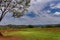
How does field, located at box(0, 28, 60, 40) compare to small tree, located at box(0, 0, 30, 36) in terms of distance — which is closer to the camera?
field, located at box(0, 28, 60, 40)

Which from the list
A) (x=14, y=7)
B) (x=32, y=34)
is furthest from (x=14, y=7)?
(x=32, y=34)

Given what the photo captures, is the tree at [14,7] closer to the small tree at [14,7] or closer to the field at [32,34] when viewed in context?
the small tree at [14,7]

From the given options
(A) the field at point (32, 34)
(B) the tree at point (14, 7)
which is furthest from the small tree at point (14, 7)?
(A) the field at point (32, 34)

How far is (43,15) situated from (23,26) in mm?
311

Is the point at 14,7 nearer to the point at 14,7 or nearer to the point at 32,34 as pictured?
the point at 14,7

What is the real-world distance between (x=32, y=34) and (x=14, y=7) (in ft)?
1.53

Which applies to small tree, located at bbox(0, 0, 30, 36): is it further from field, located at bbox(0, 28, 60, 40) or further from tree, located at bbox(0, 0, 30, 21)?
field, located at bbox(0, 28, 60, 40)

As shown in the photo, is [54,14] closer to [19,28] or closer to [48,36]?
[48,36]

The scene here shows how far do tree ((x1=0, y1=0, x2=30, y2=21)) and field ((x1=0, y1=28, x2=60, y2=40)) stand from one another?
0.23m

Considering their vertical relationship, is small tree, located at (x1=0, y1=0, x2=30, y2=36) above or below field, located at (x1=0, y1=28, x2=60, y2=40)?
above

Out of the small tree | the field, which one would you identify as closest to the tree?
the small tree

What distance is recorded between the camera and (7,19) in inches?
101

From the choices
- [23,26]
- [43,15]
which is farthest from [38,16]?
[23,26]

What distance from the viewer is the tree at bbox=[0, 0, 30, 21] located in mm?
2594
